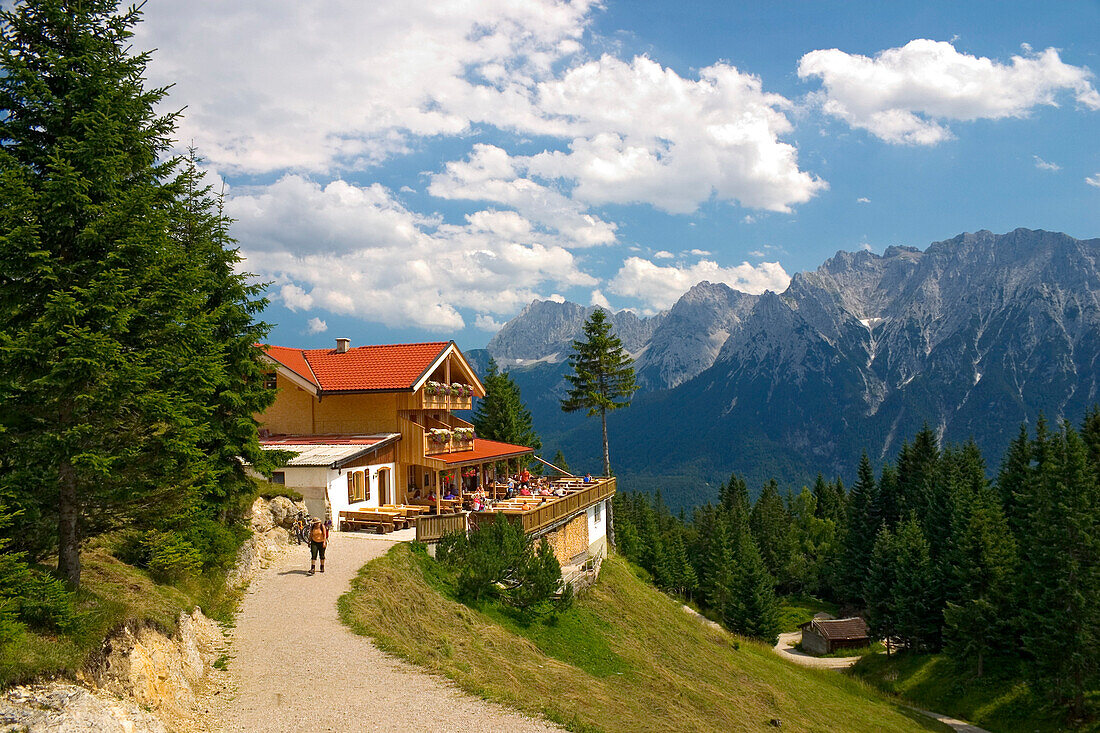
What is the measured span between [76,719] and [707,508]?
10177 centimetres

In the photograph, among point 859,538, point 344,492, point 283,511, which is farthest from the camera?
point 859,538

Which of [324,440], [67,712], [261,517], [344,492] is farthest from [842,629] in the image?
[67,712]

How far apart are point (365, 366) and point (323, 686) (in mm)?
25908

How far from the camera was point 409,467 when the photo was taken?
34812 mm

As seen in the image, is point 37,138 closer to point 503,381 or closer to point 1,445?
point 1,445

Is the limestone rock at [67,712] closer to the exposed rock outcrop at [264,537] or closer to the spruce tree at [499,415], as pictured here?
the exposed rock outcrop at [264,537]

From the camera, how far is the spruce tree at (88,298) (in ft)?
36.3

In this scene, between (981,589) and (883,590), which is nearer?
(981,589)

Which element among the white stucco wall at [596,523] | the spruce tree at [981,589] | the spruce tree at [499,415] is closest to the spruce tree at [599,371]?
the white stucco wall at [596,523]

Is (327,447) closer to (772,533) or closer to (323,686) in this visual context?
(323,686)

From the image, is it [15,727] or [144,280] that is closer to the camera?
[15,727]

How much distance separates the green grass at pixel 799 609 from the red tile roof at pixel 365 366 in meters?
53.7

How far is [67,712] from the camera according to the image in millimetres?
9367

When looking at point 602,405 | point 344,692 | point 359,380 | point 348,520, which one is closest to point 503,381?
point 602,405
